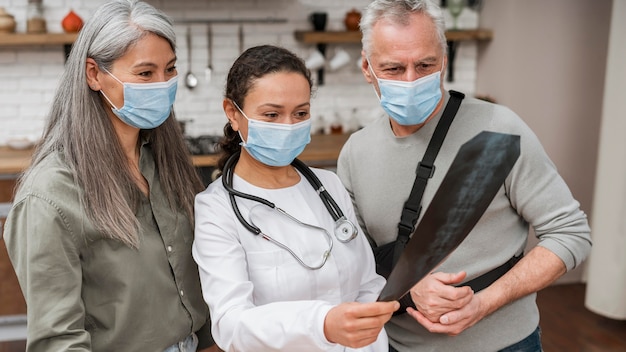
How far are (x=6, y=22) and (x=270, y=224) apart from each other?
10.8 feet

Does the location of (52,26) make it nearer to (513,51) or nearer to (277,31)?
(277,31)

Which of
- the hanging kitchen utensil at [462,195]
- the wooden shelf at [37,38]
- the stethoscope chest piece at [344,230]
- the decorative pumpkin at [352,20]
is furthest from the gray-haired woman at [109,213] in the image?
the decorative pumpkin at [352,20]

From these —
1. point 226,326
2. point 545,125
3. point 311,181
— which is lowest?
point 545,125

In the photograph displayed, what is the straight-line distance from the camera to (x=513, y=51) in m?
4.35

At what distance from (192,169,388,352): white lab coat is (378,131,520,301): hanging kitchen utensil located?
0.27 meters

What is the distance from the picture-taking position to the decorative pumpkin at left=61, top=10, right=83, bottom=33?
4.00m

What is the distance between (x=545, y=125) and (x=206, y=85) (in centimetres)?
220

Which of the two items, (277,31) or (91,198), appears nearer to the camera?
(91,198)

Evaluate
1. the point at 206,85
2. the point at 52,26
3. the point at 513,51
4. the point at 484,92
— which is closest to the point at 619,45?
the point at 513,51

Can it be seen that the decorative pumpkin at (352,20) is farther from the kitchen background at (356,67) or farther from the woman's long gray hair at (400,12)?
the woman's long gray hair at (400,12)

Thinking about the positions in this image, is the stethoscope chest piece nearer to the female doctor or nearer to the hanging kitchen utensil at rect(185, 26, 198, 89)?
the female doctor

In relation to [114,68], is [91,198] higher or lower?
lower

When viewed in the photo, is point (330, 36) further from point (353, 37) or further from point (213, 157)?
point (213, 157)

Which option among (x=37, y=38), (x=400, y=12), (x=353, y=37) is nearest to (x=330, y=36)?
(x=353, y=37)
